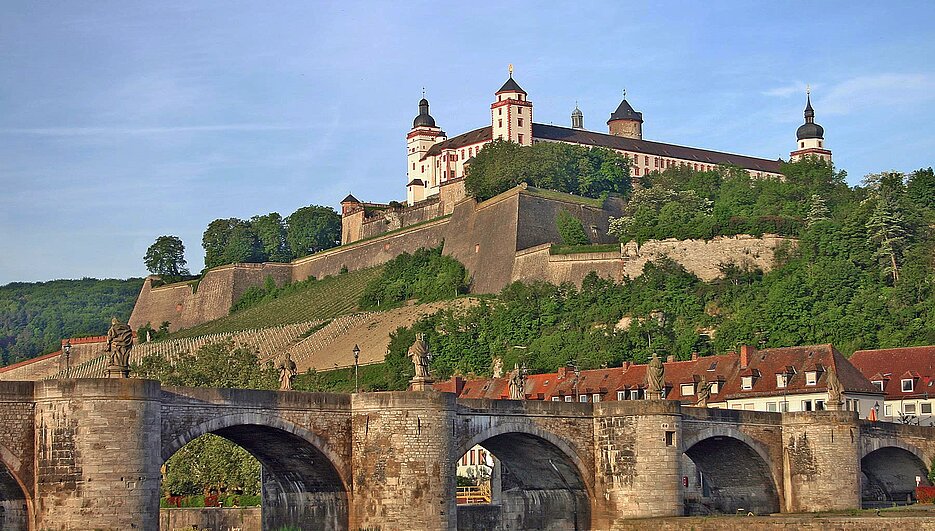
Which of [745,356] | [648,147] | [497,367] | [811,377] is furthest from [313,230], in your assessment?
[811,377]

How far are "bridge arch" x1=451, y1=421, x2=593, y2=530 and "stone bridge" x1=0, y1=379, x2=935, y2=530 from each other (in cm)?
7

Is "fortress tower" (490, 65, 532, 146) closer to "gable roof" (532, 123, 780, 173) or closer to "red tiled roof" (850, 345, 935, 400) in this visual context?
"gable roof" (532, 123, 780, 173)

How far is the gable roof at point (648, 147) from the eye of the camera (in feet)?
503

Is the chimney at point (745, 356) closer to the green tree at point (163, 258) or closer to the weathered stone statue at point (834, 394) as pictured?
the weathered stone statue at point (834, 394)

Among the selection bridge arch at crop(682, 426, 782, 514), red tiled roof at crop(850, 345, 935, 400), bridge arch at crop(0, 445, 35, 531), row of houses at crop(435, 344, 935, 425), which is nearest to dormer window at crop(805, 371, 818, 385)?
row of houses at crop(435, 344, 935, 425)

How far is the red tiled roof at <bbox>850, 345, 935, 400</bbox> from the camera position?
8125 centimetres

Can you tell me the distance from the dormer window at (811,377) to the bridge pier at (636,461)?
68.6ft

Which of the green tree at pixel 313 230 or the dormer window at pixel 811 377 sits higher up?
the green tree at pixel 313 230

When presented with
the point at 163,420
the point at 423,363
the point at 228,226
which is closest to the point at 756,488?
the point at 423,363

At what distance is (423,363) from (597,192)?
3541 inches

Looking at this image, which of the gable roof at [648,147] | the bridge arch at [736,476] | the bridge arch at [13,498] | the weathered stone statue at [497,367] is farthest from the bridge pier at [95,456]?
the gable roof at [648,147]

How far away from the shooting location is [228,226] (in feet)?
569

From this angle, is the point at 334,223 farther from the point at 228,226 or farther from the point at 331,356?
the point at 331,356

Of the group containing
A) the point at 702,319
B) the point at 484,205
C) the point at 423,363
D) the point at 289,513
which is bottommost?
the point at 289,513
